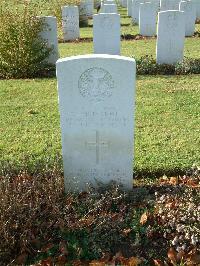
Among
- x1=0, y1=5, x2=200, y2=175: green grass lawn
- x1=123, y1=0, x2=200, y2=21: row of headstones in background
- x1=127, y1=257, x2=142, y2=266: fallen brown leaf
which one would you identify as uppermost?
x1=123, y1=0, x2=200, y2=21: row of headstones in background

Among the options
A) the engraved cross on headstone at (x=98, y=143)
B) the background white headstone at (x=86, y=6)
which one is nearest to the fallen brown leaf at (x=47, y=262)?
the engraved cross on headstone at (x=98, y=143)

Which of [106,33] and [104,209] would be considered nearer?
[104,209]

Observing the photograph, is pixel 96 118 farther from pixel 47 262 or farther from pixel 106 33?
pixel 106 33

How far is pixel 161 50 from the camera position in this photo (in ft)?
35.2

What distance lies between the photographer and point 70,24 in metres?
16.1

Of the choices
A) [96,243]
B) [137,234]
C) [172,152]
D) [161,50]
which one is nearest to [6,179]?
[96,243]

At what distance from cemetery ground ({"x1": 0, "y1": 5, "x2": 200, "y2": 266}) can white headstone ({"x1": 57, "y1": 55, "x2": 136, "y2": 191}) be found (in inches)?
7.6

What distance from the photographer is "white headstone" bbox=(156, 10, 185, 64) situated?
10.3 meters

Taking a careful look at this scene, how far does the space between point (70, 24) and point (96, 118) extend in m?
12.6

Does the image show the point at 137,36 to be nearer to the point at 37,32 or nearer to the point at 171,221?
the point at 37,32

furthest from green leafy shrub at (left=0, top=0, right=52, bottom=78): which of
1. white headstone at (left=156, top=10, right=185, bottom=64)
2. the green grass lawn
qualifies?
white headstone at (left=156, top=10, right=185, bottom=64)

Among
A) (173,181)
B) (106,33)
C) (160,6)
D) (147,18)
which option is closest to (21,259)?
(173,181)

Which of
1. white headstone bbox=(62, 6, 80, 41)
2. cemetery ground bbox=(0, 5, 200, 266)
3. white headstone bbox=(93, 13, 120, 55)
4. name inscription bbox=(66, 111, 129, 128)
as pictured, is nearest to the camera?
cemetery ground bbox=(0, 5, 200, 266)

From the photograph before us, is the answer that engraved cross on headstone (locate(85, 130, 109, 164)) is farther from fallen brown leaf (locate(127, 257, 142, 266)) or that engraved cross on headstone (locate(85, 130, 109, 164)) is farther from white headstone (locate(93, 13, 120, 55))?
white headstone (locate(93, 13, 120, 55))
